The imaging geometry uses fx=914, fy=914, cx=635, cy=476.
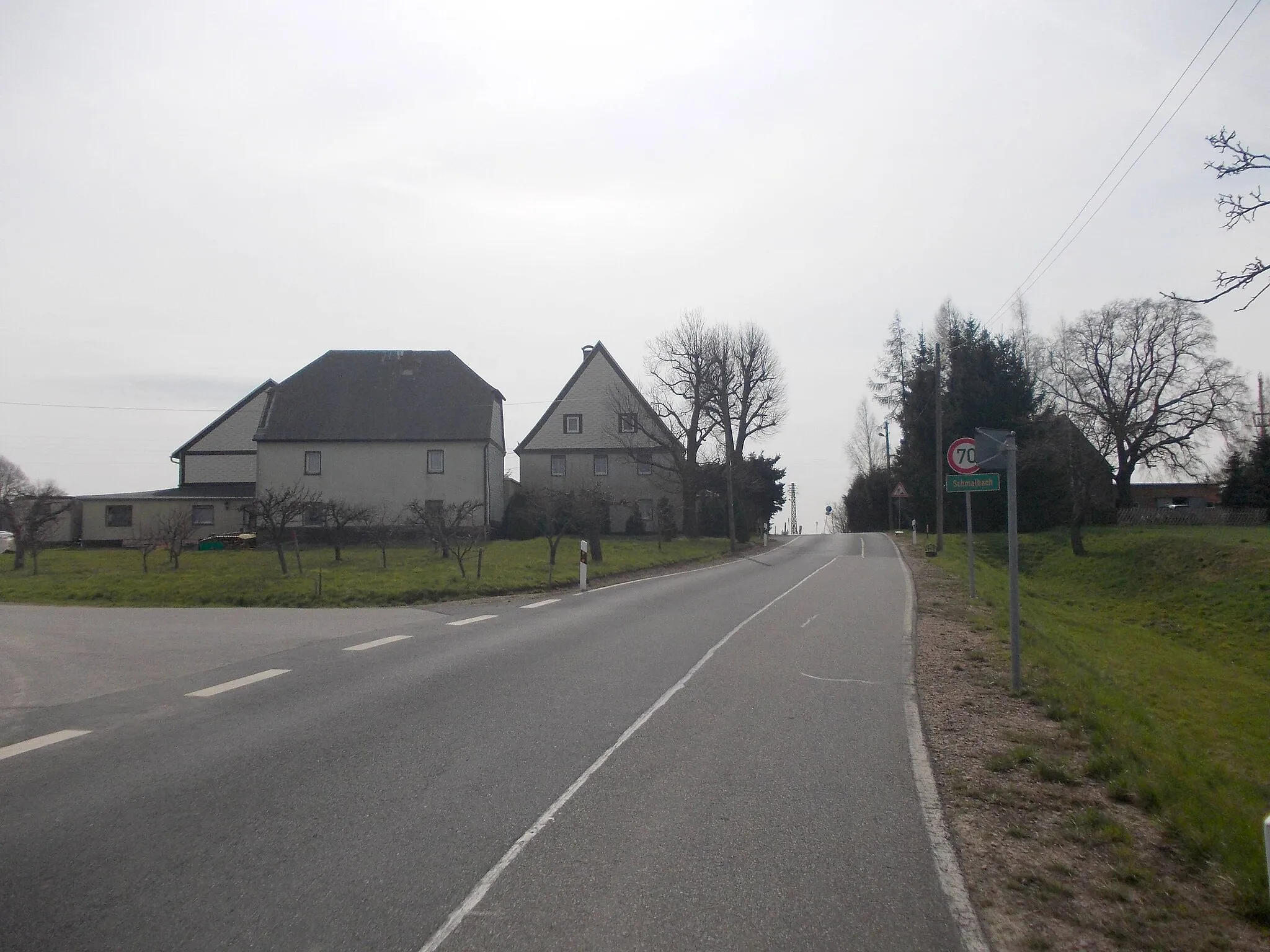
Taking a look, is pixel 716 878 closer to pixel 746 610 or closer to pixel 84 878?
pixel 84 878

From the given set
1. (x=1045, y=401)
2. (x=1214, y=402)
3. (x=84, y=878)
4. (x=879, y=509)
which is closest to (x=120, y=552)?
(x=84, y=878)

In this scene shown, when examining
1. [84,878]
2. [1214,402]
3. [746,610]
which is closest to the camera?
[84,878]

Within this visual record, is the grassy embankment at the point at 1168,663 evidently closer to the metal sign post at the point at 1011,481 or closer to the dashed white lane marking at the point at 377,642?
the metal sign post at the point at 1011,481

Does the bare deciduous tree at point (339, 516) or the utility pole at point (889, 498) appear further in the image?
the utility pole at point (889, 498)

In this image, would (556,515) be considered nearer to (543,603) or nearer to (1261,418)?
(543,603)

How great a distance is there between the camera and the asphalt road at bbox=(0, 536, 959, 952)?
414 cm

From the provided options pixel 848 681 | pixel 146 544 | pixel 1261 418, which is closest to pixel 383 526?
pixel 146 544

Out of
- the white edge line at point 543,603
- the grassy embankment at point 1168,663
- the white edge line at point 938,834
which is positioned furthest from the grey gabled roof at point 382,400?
the white edge line at point 938,834

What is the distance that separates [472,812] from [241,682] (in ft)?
17.2

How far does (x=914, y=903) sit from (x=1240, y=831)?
2.52 m

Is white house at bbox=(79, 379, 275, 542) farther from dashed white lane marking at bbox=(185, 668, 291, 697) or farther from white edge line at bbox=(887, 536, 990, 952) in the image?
white edge line at bbox=(887, 536, 990, 952)

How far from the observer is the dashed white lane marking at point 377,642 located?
12.0 metres

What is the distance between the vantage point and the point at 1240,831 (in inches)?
215

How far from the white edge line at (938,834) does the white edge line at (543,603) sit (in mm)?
8772
